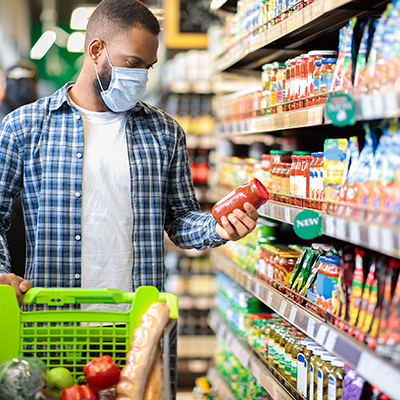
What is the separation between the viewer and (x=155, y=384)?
140 centimetres

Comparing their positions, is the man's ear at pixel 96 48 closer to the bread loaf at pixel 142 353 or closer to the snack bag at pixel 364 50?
the snack bag at pixel 364 50

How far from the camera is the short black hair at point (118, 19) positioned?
2066 millimetres

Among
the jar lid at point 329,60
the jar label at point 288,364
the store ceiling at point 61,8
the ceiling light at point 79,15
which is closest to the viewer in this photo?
the jar lid at point 329,60

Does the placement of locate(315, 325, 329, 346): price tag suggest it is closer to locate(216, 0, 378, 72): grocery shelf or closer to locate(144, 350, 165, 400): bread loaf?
locate(144, 350, 165, 400): bread loaf

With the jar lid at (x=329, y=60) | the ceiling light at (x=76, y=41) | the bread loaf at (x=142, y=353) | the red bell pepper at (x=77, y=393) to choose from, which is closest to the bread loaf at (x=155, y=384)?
the bread loaf at (x=142, y=353)

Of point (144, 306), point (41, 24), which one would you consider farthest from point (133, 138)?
point (41, 24)

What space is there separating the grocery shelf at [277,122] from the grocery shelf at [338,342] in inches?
27.2

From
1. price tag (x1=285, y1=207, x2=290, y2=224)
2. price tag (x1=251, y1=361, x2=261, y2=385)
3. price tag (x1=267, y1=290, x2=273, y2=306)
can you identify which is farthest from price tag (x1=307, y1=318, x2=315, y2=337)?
price tag (x1=251, y1=361, x2=261, y2=385)

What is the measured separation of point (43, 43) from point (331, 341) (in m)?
11.2

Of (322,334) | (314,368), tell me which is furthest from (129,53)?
(314,368)

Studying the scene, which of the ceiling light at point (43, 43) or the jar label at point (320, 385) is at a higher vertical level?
the ceiling light at point (43, 43)

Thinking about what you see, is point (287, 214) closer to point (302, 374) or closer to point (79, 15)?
point (302, 374)

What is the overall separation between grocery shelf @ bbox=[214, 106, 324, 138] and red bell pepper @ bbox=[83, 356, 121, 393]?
1.04m

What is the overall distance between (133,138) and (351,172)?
940 millimetres
